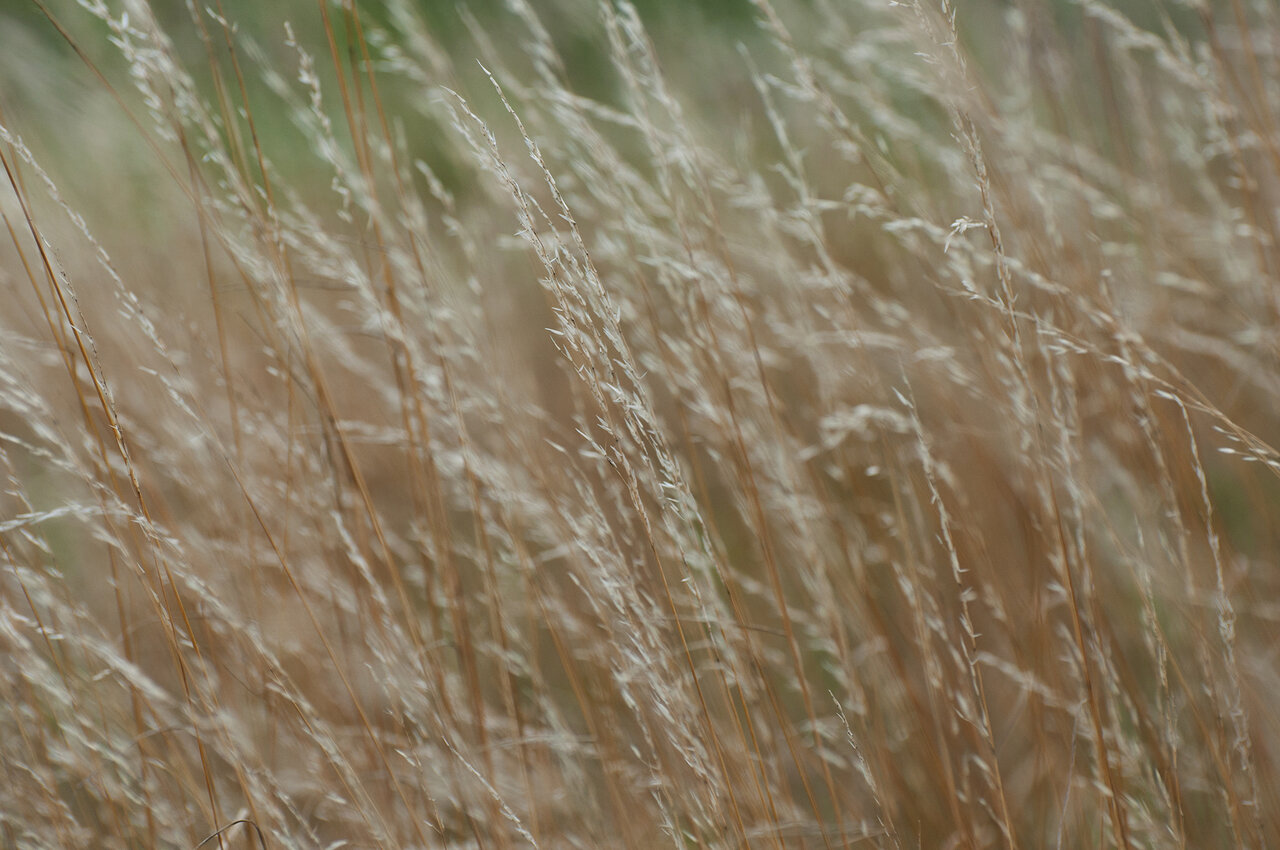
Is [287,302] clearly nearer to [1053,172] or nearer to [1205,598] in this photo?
[1053,172]

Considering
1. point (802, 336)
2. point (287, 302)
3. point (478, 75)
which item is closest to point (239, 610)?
point (287, 302)

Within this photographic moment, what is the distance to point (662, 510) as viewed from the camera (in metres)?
0.87

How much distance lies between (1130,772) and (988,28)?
3.25 m

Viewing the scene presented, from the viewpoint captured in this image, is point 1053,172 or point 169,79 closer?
point 169,79

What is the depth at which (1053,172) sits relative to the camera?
1.63 metres

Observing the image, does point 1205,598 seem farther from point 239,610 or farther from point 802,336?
point 239,610

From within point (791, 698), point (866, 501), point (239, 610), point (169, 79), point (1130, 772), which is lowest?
point (791, 698)

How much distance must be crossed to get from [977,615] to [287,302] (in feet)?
4.80

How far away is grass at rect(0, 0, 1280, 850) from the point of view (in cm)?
96

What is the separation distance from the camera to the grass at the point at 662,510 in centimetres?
96

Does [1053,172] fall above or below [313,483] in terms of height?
below

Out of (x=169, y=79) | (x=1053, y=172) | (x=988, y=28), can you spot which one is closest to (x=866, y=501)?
(x=1053, y=172)

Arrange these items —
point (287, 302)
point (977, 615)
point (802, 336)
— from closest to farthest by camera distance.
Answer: point (287, 302) < point (802, 336) < point (977, 615)

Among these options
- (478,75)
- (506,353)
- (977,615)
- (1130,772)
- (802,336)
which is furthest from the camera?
(478,75)
